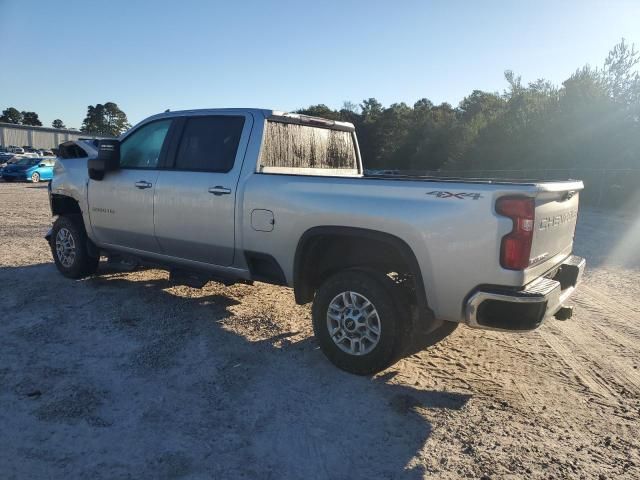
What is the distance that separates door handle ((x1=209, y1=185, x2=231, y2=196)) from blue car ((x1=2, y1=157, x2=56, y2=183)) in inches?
1044

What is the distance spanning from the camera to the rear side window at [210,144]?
15.6ft

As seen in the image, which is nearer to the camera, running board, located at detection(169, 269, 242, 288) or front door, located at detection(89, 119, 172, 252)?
running board, located at detection(169, 269, 242, 288)

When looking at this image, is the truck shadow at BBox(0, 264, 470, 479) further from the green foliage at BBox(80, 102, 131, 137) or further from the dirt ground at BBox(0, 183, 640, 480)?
the green foliage at BBox(80, 102, 131, 137)

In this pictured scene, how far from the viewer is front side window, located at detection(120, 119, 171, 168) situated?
5371 mm

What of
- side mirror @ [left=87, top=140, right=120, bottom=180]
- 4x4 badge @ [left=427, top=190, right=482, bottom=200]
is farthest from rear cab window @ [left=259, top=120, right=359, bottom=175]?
side mirror @ [left=87, top=140, right=120, bottom=180]

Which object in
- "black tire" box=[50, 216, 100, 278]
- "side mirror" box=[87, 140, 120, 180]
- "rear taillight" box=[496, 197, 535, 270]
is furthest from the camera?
"black tire" box=[50, 216, 100, 278]

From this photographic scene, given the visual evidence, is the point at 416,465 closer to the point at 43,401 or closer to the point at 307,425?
the point at 307,425

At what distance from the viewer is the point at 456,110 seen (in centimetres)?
7775

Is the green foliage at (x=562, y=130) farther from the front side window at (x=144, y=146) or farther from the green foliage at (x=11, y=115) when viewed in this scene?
the green foliage at (x=11, y=115)

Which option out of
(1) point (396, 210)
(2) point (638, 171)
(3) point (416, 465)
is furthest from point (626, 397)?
(2) point (638, 171)

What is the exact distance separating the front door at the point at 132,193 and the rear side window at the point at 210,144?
350mm

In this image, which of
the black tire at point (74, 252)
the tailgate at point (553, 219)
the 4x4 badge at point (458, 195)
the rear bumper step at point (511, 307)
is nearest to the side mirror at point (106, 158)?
the black tire at point (74, 252)

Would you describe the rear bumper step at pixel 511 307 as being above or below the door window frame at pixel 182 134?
below

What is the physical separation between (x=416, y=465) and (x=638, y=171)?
22198 mm
